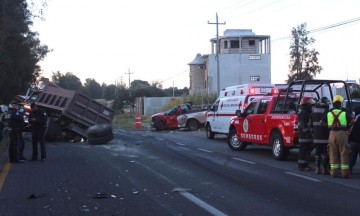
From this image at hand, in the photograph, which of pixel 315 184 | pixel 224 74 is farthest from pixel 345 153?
pixel 224 74

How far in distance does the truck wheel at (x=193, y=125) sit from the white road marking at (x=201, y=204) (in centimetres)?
2299

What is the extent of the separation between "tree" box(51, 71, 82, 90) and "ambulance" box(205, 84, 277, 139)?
99.6m

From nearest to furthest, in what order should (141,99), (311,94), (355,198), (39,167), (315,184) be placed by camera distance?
(355,198), (315,184), (39,167), (311,94), (141,99)

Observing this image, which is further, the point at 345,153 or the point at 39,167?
the point at 39,167

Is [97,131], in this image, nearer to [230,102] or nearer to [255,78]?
[230,102]

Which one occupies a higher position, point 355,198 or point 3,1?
point 3,1

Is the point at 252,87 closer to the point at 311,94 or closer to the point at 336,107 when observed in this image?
the point at 311,94

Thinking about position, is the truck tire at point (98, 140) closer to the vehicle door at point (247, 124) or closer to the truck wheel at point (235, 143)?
the truck wheel at point (235, 143)

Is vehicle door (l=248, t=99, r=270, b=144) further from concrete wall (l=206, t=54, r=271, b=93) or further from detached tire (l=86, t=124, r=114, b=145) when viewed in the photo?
concrete wall (l=206, t=54, r=271, b=93)

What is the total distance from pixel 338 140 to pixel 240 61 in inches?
2014

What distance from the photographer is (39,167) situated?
41.7 feet

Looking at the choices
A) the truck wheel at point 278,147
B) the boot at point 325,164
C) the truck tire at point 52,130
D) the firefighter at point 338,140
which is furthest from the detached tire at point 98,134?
the firefighter at point 338,140

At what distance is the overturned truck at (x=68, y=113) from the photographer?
21703 mm

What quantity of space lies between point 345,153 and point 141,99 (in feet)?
205
